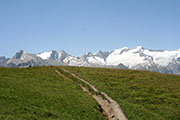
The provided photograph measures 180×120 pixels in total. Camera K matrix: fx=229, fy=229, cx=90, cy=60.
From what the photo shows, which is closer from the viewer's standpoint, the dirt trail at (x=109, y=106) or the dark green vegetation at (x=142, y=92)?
the dirt trail at (x=109, y=106)

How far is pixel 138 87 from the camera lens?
57.7 m

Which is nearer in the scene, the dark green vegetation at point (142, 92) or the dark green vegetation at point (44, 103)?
the dark green vegetation at point (44, 103)

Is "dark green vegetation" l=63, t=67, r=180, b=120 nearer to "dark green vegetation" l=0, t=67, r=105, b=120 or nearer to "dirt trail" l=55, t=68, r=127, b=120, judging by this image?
"dirt trail" l=55, t=68, r=127, b=120

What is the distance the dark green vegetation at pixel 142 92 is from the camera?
41844 mm

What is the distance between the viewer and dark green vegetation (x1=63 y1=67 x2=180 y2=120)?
41844mm

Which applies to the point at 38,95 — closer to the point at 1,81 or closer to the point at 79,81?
the point at 1,81

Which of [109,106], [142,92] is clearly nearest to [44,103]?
[109,106]

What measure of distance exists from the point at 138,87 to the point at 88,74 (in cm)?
1944

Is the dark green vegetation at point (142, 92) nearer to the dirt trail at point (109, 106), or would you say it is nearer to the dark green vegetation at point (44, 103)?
the dirt trail at point (109, 106)

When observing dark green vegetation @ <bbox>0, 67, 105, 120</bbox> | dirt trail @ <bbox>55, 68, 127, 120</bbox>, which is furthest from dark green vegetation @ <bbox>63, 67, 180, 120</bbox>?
dark green vegetation @ <bbox>0, 67, 105, 120</bbox>

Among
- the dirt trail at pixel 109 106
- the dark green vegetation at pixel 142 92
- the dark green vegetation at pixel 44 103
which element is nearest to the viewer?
the dark green vegetation at pixel 44 103

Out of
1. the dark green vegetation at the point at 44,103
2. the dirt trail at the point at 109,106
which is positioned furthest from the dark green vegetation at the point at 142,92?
the dark green vegetation at the point at 44,103

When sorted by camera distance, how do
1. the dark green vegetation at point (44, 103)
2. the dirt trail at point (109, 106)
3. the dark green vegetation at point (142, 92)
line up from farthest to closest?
the dark green vegetation at point (142, 92) → the dirt trail at point (109, 106) → the dark green vegetation at point (44, 103)

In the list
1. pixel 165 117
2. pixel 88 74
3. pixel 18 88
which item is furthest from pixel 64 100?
pixel 88 74
